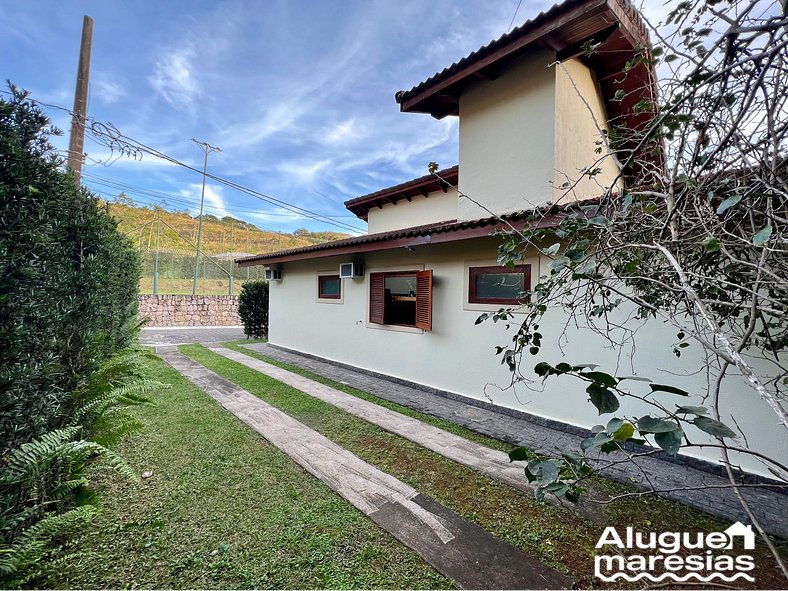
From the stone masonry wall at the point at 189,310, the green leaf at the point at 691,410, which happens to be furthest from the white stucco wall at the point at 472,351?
the stone masonry wall at the point at 189,310

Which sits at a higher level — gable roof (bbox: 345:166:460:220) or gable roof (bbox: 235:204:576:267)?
gable roof (bbox: 345:166:460:220)

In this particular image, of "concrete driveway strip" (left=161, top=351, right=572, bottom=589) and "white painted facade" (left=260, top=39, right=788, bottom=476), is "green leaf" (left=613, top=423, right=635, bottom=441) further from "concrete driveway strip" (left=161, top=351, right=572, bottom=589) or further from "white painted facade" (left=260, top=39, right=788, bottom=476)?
"white painted facade" (left=260, top=39, right=788, bottom=476)

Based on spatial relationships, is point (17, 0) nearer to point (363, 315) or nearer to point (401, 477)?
point (363, 315)

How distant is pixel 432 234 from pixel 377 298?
2.49m

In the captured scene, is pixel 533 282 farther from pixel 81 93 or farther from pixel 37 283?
pixel 81 93

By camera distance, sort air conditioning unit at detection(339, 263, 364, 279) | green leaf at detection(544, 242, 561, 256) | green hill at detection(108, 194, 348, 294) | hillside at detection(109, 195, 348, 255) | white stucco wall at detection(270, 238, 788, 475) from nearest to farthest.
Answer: green leaf at detection(544, 242, 561, 256) → white stucco wall at detection(270, 238, 788, 475) → air conditioning unit at detection(339, 263, 364, 279) → green hill at detection(108, 194, 348, 294) → hillside at detection(109, 195, 348, 255)

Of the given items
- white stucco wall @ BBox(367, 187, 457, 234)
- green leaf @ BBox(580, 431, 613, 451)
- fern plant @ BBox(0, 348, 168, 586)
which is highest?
white stucco wall @ BBox(367, 187, 457, 234)

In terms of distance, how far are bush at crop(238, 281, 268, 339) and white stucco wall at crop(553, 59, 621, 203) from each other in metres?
11.3

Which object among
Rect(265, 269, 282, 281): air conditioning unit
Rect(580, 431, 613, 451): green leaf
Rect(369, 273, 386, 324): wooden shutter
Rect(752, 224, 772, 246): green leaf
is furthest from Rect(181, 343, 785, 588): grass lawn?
Rect(265, 269, 282, 281): air conditioning unit

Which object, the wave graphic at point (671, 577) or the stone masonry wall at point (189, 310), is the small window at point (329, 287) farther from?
the stone masonry wall at point (189, 310)

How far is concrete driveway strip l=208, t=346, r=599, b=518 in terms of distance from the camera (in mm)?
3318

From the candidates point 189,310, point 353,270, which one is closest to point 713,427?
point 353,270

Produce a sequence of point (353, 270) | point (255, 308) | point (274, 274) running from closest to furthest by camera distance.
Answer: point (353, 270) → point (274, 274) → point (255, 308)

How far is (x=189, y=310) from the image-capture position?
59.0ft
